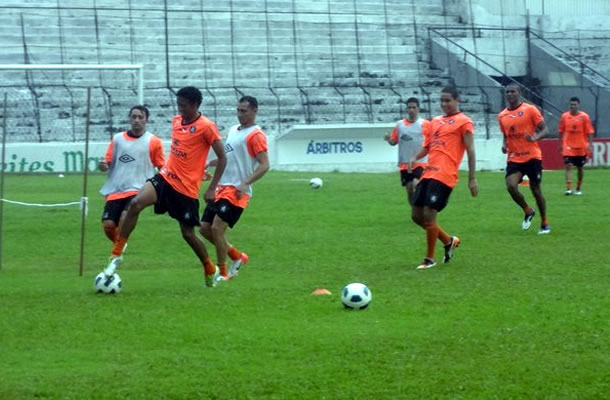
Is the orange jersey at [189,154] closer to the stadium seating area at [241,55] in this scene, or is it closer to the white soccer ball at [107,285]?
the white soccer ball at [107,285]

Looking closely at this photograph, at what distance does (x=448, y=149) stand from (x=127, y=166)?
3842mm

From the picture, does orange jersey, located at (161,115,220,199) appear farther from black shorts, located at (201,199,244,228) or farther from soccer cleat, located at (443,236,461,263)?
soccer cleat, located at (443,236,461,263)

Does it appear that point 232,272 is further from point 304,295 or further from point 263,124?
point 263,124

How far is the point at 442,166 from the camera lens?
1348 centimetres

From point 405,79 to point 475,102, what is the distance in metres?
2.83

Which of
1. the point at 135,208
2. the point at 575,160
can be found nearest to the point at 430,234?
the point at 135,208

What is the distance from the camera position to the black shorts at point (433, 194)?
13.3m

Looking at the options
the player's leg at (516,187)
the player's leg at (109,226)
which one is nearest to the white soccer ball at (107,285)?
the player's leg at (109,226)

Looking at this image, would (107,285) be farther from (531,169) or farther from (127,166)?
(531,169)

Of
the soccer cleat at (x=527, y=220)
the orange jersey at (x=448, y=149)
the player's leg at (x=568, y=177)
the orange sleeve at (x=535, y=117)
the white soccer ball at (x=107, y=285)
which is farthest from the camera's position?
the player's leg at (x=568, y=177)

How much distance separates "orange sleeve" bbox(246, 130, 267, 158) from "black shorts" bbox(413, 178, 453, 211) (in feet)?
6.95

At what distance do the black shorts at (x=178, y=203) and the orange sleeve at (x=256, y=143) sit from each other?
124cm

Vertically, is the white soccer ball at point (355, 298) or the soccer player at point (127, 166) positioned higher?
the soccer player at point (127, 166)

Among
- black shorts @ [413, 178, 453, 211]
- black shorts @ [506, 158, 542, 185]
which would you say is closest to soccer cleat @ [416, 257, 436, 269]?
black shorts @ [413, 178, 453, 211]
